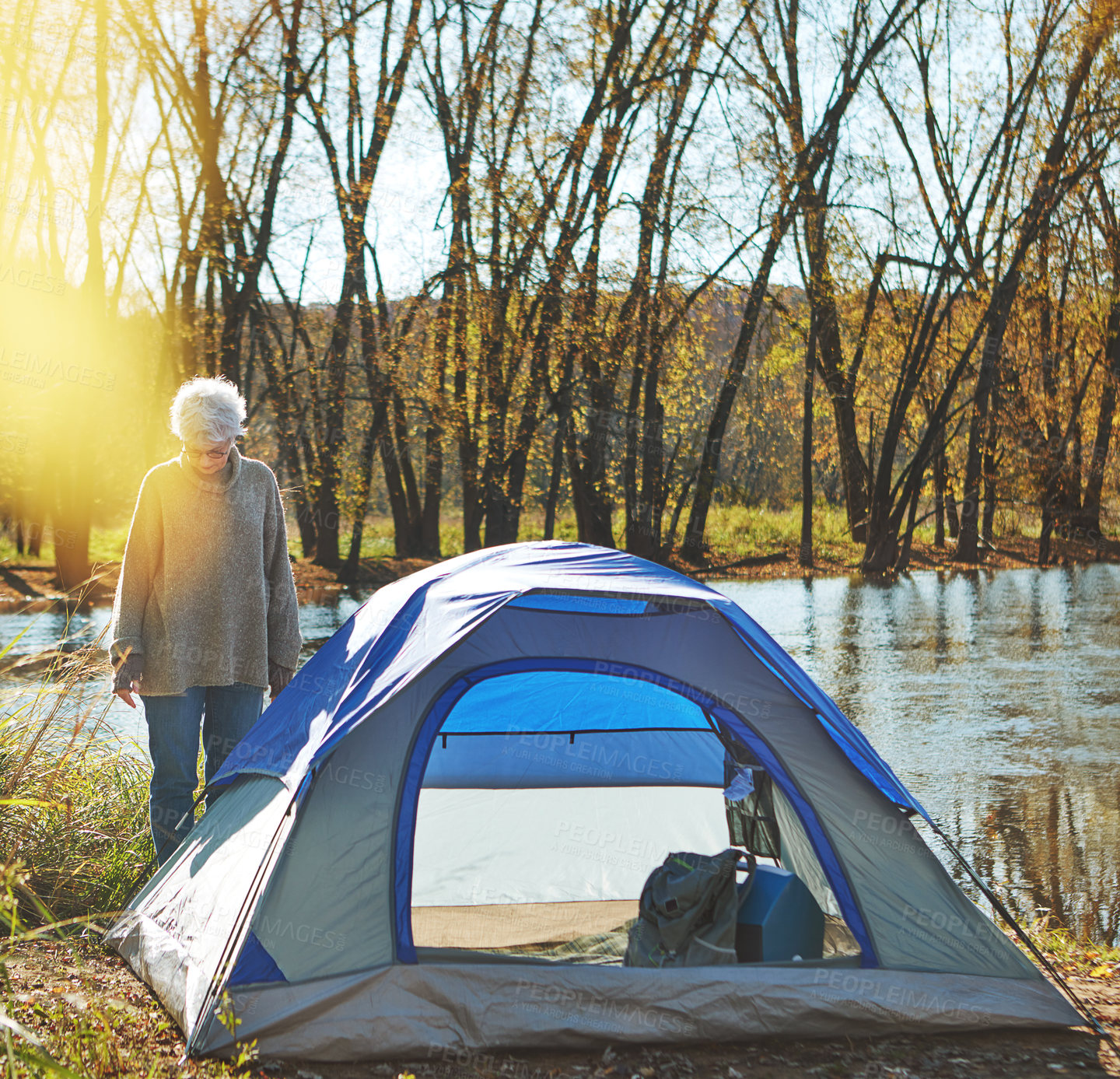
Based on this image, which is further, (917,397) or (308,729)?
(917,397)

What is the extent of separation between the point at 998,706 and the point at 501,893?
6406 millimetres

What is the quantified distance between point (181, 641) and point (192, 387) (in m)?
0.87

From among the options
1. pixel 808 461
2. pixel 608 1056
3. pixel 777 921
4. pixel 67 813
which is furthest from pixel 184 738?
pixel 808 461

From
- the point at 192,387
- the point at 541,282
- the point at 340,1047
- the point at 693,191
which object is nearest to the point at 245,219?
the point at 541,282

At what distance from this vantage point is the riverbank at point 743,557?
1736 centimetres

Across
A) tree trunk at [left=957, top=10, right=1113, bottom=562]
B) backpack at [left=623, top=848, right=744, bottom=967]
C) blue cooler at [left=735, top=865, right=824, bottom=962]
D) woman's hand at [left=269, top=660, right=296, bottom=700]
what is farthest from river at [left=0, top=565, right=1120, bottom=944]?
tree trunk at [left=957, top=10, right=1113, bottom=562]

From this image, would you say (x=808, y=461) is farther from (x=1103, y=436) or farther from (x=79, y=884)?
(x=79, y=884)

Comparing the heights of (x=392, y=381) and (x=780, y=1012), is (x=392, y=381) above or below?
above

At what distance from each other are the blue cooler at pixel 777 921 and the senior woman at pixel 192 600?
6.07 feet

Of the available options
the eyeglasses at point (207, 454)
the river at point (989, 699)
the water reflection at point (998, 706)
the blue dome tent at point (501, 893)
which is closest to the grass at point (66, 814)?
the river at point (989, 699)

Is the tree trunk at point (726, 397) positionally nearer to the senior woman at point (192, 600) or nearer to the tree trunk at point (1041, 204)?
the tree trunk at point (1041, 204)

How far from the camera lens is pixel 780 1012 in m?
3.00

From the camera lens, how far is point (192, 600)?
3.56 m

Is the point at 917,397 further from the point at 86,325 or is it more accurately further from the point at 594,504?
the point at 86,325
